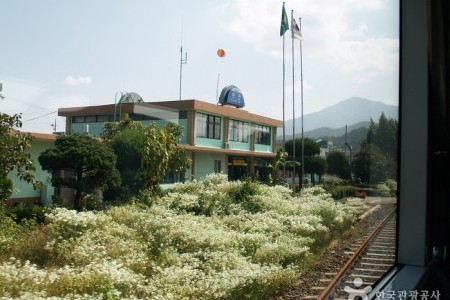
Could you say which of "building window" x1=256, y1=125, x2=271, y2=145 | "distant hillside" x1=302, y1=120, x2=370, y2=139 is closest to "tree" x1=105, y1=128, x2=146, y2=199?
"building window" x1=256, y1=125, x2=271, y2=145

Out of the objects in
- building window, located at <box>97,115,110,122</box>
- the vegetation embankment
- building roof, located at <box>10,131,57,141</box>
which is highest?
building window, located at <box>97,115,110,122</box>

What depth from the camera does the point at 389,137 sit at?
8.96 ft

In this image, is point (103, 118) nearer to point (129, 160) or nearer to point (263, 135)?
point (129, 160)

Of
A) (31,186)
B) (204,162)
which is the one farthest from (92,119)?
(204,162)

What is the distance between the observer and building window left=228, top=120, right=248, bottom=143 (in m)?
2.42

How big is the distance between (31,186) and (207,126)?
1107 mm

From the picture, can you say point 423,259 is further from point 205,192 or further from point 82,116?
point 82,116

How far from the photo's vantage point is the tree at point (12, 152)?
3.94 feet

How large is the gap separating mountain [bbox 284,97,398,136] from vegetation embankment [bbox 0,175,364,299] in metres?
0.49

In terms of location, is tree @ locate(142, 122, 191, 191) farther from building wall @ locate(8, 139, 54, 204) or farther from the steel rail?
the steel rail

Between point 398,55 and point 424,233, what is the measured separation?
1087mm

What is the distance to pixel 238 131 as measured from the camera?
251cm

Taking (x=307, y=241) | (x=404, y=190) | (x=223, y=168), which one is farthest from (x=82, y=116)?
(x=404, y=190)

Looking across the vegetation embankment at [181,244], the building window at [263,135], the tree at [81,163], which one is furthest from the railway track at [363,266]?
the tree at [81,163]
